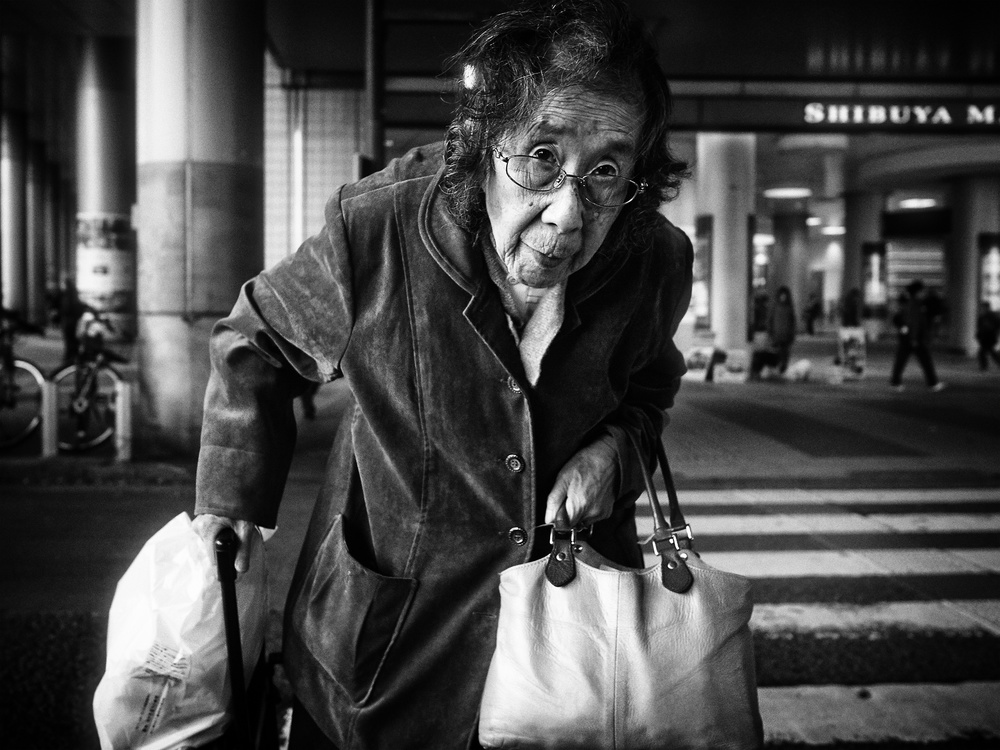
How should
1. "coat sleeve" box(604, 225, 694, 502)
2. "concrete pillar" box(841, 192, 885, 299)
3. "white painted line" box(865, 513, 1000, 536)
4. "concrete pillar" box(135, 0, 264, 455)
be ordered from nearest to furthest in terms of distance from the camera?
"coat sleeve" box(604, 225, 694, 502)
"white painted line" box(865, 513, 1000, 536)
"concrete pillar" box(135, 0, 264, 455)
"concrete pillar" box(841, 192, 885, 299)

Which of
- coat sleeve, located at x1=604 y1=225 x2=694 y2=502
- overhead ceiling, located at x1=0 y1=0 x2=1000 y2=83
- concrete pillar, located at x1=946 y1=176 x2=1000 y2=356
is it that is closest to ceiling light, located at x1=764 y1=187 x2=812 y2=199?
concrete pillar, located at x1=946 y1=176 x2=1000 y2=356

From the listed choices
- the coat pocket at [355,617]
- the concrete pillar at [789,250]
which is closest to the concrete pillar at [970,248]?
the concrete pillar at [789,250]

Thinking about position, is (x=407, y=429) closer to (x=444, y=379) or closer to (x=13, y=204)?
(x=444, y=379)

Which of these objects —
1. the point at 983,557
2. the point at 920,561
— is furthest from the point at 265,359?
the point at 983,557

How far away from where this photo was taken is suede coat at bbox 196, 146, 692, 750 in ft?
5.59

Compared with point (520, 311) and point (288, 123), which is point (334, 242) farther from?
point (288, 123)

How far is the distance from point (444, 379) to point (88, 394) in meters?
9.47

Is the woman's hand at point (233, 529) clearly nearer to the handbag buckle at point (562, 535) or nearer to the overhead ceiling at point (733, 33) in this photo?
the handbag buckle at point (562, 535)

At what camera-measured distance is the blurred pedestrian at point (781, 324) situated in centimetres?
1989

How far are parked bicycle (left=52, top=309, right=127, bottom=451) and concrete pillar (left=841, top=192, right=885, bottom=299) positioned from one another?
2929cm

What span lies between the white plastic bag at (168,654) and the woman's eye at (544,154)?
89cm

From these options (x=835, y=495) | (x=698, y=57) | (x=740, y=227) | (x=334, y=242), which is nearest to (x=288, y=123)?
(x=698, y=57)

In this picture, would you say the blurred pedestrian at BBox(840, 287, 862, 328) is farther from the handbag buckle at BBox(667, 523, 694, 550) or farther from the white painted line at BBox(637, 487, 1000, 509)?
the handbag buckle at BBox(667, 523, 694, 550)

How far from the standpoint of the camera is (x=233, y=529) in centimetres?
178
